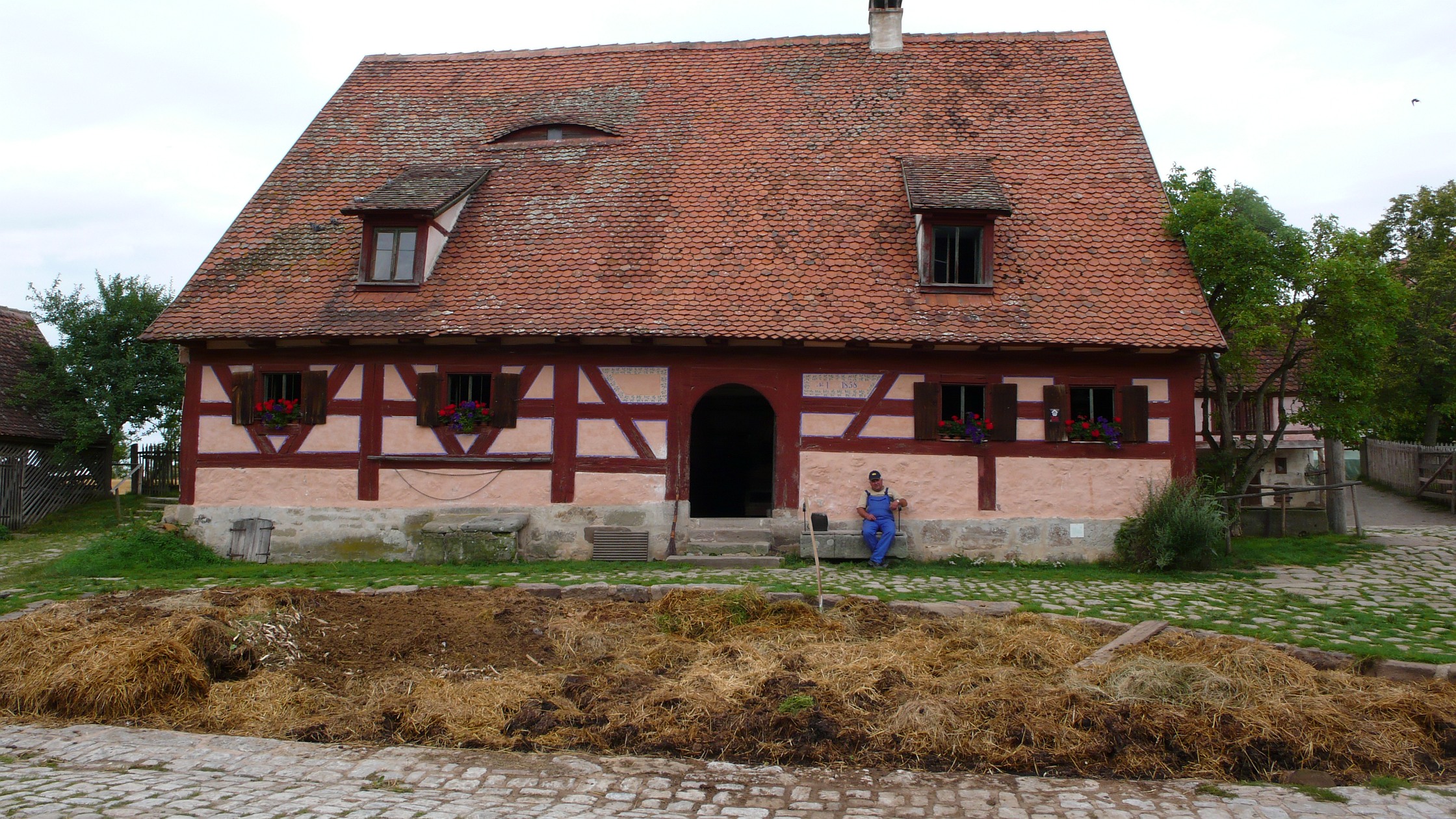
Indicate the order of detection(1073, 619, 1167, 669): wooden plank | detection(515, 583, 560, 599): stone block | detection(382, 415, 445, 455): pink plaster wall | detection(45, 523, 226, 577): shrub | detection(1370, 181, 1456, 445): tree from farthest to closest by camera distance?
detection(1370, 181, 1456, 445): tree
detection(382, 415, 445, 455): pink plaster wall
detection(45, 523, 226, 577): shrub
detection(515, 583, 560, 599): stone block
detection(1073, 619, 1167, 669): wooden plank

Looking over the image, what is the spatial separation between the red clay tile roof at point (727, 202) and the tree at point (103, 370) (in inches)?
382

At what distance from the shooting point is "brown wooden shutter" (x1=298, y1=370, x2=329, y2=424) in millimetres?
13664

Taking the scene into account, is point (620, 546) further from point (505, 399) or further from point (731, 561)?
point (505, 399)

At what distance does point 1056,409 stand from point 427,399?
9.14m

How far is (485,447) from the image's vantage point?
1347cm

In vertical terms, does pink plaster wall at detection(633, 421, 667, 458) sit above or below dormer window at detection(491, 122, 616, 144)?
below

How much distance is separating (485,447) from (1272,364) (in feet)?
53.5

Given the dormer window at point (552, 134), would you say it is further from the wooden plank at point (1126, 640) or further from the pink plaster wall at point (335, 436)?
the wooden plank at point (1126, 640)

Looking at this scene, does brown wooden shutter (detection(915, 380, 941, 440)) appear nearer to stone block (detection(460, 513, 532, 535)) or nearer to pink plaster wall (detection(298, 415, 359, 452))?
stone block (detection(460, 513, 532, 535))

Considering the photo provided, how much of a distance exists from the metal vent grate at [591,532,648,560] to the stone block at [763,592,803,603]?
14.2 ft

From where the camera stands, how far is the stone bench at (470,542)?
12.7 meters

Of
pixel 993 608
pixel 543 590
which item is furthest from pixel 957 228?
pixel 543 590

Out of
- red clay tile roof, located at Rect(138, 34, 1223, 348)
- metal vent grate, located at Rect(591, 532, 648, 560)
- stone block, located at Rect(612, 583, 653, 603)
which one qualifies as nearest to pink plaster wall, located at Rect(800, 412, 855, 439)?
red clay tile roof, located at Rect(138, 34, 1223, 348)

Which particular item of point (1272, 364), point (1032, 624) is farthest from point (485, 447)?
point (1272, 364)
